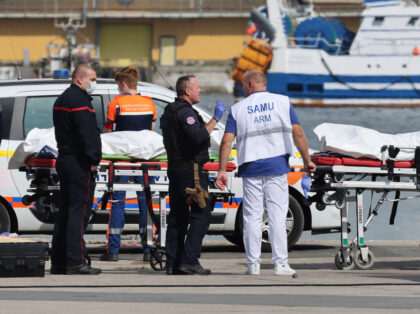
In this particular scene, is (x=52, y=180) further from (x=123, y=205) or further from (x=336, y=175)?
(x=336, y=175)

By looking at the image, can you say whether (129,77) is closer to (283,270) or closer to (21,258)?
(21,258)

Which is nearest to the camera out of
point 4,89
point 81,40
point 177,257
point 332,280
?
point 332,280

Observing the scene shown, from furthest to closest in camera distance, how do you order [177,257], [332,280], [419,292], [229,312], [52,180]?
1. [52,180]
2. [177,257]
3. [332,280]
4. [419,292]
5. [229,312]

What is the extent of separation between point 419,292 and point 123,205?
13.0 ft

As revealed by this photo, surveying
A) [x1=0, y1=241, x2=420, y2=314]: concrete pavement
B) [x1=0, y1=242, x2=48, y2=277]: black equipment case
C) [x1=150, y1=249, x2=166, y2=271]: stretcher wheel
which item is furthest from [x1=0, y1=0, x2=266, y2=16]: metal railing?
[x1=0, y1=242, x2=48, y2=277]: black equipment case

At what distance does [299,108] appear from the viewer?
7194 centimetres

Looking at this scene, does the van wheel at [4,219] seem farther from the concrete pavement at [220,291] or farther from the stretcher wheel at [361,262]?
the stretcher wheel at [361,262]

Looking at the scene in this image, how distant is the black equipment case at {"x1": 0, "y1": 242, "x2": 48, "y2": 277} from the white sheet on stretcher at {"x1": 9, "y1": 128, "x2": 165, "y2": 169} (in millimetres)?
1473

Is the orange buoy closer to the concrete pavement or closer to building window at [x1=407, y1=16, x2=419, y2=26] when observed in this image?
building window at [x1=407, y1=16, x2=419, y2=26]

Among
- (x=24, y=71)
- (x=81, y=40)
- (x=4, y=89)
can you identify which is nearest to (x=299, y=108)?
(x=24, y=71)

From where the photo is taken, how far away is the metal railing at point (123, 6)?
3557 inches

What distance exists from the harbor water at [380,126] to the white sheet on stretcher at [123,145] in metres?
6.04

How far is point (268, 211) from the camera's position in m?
9.82

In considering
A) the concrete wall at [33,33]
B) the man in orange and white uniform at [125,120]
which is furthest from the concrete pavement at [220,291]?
the concrete wall at [33,33]
